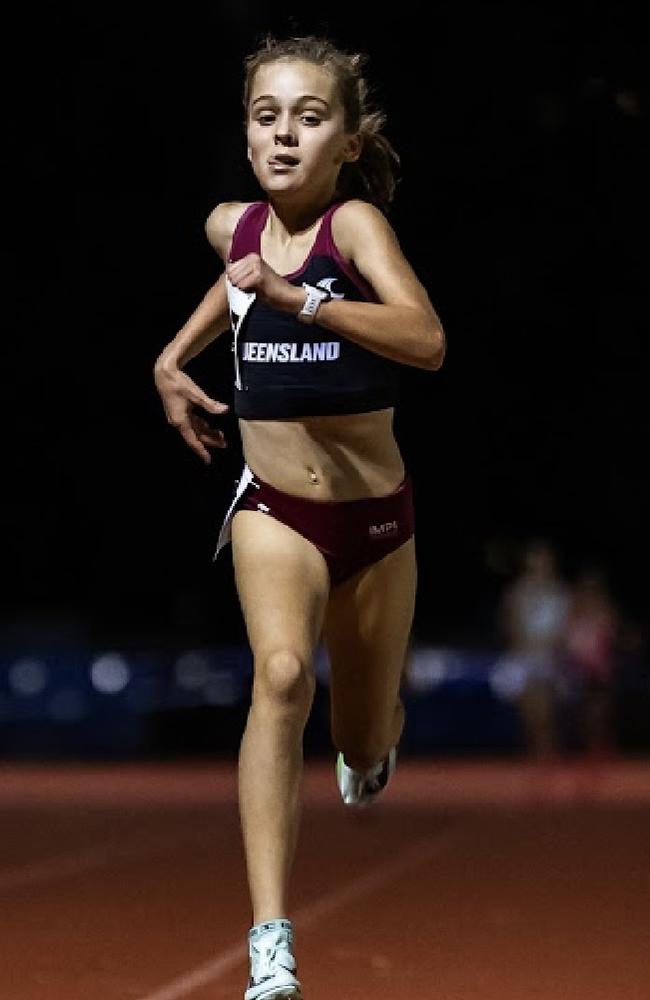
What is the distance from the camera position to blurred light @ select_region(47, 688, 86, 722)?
2609cm

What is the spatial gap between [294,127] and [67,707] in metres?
20.7

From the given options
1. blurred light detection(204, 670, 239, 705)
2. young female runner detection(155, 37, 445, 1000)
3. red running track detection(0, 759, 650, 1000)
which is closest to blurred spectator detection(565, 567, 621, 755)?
red running track detection(0, 759, 650, 1000)

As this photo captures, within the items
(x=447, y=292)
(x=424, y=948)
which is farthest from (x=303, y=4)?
(x=424, y=948)

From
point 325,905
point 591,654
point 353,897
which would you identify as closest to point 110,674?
point 591,654

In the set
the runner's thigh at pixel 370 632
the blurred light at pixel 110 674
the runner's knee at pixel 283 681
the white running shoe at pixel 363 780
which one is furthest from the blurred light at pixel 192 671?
the runner's knee at pixel 283 681

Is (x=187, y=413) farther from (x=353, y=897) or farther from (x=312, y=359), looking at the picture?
(x=353, y=897)

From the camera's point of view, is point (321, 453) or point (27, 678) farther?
point (27, 678)

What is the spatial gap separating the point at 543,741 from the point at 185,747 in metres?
5.47

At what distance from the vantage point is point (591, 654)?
20312 mm

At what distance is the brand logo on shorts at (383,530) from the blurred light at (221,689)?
18.3 metres

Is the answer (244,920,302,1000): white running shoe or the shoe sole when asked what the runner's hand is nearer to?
(244,920,302,1000): white running shoe

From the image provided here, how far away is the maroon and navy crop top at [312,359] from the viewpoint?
587 centimetres

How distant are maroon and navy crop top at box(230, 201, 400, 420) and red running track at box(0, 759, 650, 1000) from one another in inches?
65.3

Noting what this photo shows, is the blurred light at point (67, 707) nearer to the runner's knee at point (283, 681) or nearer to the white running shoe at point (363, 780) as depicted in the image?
the white running shoe at point (363, 780)
